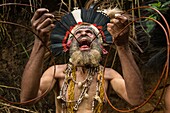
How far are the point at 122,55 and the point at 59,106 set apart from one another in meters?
0.56

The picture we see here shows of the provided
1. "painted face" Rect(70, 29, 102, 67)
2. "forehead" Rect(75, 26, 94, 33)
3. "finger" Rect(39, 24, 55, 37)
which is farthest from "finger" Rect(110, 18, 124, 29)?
"forehead" Rect(75, 26, 94, 33)

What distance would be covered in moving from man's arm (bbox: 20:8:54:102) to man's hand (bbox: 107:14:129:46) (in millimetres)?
233

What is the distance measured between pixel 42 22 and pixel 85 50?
1.60 feet

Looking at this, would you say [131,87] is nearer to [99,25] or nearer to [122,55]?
[122,55]

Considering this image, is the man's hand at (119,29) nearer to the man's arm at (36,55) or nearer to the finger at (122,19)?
the finger at (122,19)

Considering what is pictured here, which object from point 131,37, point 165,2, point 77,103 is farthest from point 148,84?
point 77,103

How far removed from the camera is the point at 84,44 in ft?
5.88

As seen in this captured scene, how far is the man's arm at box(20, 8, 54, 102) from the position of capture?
1310mm

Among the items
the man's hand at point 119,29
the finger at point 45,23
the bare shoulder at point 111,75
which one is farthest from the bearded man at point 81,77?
the finger at point 45,23

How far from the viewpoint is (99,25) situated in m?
1.98

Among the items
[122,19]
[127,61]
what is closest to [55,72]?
[127,61]

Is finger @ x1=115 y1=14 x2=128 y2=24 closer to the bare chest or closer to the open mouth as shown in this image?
the open mouth

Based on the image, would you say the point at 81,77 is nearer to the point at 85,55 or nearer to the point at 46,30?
the point at 85,55

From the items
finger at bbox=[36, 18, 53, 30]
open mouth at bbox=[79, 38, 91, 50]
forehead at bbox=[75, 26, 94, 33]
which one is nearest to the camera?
finger at bbox=[36, 18, 53, 30]
